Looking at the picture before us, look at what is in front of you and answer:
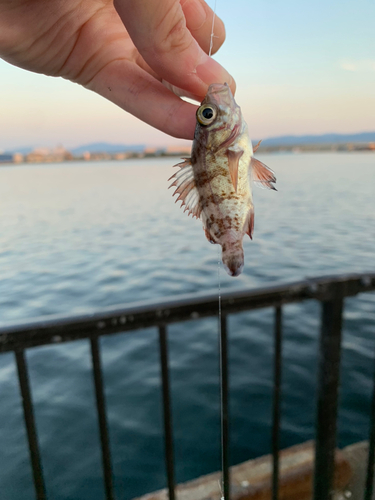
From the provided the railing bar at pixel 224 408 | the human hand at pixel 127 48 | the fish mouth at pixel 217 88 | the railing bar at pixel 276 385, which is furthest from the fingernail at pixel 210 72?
the railing bar at pixel 276 385

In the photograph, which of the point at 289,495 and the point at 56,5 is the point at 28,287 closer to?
the point at 289,495

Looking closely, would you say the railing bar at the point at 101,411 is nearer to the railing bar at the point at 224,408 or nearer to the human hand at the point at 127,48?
the railing bar at the point at 224,408

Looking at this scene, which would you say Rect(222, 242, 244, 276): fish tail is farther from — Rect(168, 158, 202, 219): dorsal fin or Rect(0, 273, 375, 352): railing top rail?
Rect(0, 273, 375, 352): railing top rail

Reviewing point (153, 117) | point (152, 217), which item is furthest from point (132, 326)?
point (152, 217)

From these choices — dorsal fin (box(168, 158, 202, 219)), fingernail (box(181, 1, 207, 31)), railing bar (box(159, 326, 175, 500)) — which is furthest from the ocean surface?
fingernail (box(181, 1, 207, 31))

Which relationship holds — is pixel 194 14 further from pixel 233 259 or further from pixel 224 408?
pixel 224 408
